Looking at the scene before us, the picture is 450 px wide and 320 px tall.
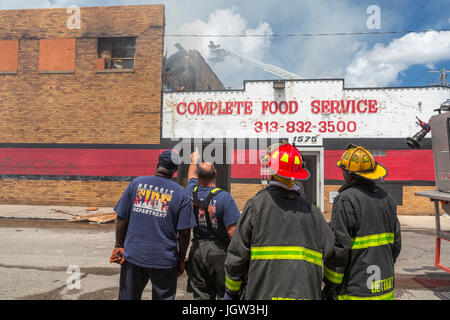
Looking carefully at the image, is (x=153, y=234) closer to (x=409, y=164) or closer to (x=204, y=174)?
(x=204, y=174)

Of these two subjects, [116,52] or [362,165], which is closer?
[362,165]

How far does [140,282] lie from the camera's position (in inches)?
106

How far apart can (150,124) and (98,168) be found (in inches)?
123

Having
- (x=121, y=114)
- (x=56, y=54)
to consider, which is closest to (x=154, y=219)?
(x=121, y=114)

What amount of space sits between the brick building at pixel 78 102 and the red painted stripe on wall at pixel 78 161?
0.15 ft

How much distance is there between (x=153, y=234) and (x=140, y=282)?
48 centimetres

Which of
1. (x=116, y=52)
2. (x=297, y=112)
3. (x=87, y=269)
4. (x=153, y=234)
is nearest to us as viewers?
(x=153, y=234)

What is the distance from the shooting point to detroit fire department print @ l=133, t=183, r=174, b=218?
2678mm

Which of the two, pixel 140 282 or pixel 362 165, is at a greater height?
pixel 362 165

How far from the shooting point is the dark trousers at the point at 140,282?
2.62 metres

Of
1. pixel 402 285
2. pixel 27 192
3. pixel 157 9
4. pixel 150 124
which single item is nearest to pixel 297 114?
pixel 150 124

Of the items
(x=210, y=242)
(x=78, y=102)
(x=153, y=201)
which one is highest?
(x=78, y=102)

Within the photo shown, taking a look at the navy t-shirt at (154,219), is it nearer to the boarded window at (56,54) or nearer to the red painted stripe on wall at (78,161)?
the red painted stripe on wall at (78,161)

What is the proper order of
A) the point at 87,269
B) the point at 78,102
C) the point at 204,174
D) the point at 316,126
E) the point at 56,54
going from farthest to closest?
the point at 56,54 → the point at 78,102 → the point at 316,126 → the point at 87,269 → the point at 204,174
